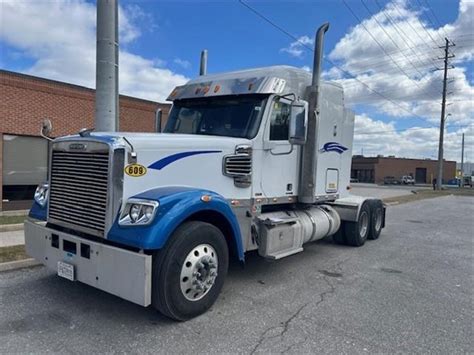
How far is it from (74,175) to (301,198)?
3.69 metres

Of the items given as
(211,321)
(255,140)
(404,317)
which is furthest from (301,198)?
(211,321)

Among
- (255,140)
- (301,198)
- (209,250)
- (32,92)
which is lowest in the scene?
(209,250)

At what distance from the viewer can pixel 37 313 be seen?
4.23 m

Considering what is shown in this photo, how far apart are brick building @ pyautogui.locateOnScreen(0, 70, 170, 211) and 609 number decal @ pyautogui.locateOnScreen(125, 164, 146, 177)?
24.6 ft

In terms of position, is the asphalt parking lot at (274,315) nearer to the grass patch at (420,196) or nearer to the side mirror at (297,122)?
the side mirror at (297,122)

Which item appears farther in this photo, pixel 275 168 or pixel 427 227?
pixel 427 227

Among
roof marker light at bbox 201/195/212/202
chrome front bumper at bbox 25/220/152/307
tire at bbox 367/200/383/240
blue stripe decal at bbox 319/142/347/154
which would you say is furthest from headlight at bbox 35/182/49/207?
tire at bbox 367/200/383/240

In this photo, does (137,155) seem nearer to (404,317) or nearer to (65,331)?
(65,331)

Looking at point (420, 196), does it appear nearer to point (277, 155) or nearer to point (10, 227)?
point (277, 155)

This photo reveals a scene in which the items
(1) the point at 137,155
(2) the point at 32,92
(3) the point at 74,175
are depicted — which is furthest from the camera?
(2) the point at 32,92

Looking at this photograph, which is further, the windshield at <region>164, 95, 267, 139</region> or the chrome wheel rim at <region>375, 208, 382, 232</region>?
the chrome wheel rim at <region>375, 208, 382, 232</region>

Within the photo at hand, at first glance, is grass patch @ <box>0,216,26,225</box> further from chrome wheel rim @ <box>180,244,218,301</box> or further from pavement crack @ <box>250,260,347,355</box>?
pavement crack @ <box>250,260,347,355</box>

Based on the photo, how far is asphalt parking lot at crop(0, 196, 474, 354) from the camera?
3693 millimetres

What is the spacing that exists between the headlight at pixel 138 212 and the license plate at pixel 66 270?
0.87m
